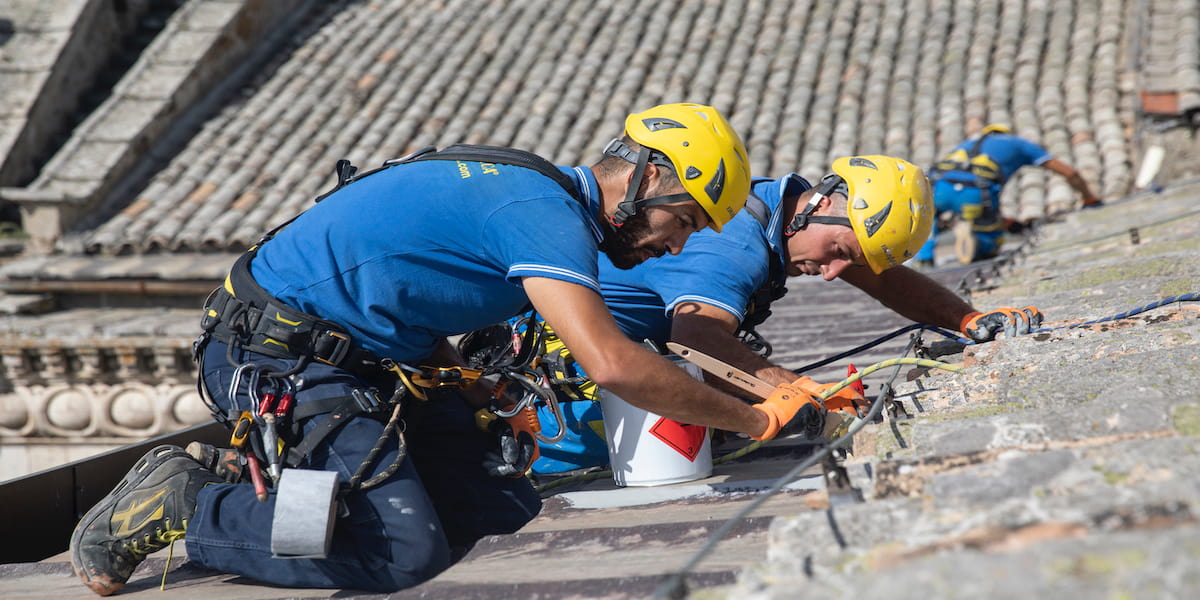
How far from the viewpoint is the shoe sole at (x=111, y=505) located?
2635mm

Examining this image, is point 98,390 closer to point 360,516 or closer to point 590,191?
point 360,516

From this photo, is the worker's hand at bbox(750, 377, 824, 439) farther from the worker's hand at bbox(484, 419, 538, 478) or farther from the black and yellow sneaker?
the black and yellow sneaker

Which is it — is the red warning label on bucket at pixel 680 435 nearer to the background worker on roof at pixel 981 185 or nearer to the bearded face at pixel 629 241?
the bearded face at pixel 629 241

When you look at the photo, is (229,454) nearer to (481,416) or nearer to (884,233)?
(481,416)

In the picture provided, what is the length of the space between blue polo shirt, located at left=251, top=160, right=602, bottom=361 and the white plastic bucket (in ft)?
1.57

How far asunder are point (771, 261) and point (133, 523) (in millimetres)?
2232

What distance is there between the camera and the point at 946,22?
1249 cm

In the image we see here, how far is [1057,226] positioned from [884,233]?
4.70 metres

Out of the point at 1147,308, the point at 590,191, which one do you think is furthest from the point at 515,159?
the point at 1147,308

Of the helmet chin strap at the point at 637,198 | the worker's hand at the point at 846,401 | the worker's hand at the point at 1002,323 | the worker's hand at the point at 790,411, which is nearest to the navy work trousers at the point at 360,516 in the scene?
the worker's hand at the point at 790,411

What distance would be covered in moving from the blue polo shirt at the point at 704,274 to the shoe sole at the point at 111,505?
1528 millimetres

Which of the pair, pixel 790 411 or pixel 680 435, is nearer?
pixel 790 411

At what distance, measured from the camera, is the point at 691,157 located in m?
2.76

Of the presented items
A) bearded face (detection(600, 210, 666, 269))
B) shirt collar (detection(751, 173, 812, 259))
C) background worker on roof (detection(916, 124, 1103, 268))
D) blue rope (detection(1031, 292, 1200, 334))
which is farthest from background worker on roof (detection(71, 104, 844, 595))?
background worker on roof (detection(916, 124, 1103, 268))
